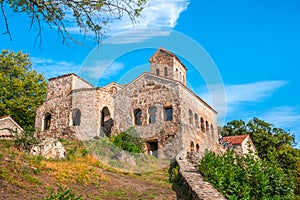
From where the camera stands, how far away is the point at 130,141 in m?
18.7

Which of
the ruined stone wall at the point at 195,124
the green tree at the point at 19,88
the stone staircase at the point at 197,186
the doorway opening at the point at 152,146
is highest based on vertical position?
the green tree at the point at 19,88

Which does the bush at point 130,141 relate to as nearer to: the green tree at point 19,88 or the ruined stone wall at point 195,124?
the ruined stone wall at point 195,124

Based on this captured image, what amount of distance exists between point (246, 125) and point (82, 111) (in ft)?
81.2

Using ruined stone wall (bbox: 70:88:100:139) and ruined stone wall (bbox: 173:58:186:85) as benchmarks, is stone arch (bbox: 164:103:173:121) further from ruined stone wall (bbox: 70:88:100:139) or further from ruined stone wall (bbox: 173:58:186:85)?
ruined stone wall (bbox: 173:58:186:85)

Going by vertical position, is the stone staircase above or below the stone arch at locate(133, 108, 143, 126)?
below

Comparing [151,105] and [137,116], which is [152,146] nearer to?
[137,116]

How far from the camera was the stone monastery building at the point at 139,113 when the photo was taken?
1958 cm

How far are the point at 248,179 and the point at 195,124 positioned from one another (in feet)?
39.0

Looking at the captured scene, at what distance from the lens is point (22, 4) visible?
7094 mm

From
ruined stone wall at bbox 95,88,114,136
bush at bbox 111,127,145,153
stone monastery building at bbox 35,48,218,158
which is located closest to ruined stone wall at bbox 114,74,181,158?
stone monastery building at bbox 35,48,218,158

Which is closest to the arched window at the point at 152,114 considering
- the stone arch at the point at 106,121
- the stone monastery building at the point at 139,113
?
the stone monastery building at the point at 139,113

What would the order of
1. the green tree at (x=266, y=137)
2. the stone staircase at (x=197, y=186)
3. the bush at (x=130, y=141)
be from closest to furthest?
the stone staircase at (x=197, y=186)
the bush at (x=130, y=141)
the green tree at (x=266, y=137)

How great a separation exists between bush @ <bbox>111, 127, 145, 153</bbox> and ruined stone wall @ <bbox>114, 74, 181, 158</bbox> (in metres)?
0.51

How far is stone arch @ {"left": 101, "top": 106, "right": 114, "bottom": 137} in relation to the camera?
2219cm
